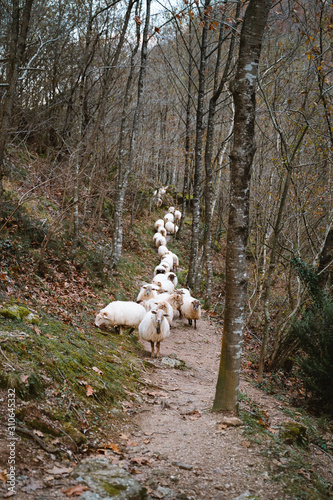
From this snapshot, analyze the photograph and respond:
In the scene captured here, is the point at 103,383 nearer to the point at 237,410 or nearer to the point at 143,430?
the point at 143,430

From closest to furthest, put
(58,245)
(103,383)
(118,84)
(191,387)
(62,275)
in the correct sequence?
(103,383), (191,387), (62,275), (58,245), (118,84)

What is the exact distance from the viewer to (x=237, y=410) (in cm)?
550

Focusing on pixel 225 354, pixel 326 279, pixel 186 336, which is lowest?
pixel 186 336

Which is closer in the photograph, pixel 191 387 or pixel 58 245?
pixel 191 387

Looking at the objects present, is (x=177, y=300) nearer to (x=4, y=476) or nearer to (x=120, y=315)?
(x=120, y=315)

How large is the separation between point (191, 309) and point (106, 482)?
9.32m

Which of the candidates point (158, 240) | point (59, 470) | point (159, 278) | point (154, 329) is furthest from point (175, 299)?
point (158, 240)

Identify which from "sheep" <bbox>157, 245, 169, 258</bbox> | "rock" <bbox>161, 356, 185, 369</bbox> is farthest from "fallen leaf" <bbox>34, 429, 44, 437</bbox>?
"sheep" <bbox>157, 245, 169, 258</bbox>

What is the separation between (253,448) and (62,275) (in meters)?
7.66

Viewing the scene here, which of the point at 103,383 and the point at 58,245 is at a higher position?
the point at 58,245

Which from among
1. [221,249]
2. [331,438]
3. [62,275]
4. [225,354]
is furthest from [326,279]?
[221,249]

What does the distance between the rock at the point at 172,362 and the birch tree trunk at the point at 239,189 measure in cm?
328

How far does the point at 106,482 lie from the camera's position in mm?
3305

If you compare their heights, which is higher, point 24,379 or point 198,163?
point 198,163
